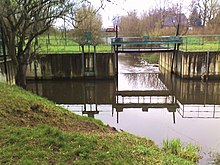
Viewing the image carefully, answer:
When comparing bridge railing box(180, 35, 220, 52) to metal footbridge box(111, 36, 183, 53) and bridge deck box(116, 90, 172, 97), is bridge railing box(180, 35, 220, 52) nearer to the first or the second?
metal footbridge box(111, 36, 183, 53)

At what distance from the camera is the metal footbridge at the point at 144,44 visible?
19.5 m

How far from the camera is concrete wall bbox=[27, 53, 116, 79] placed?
1894 cm

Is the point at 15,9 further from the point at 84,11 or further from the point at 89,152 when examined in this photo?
the point at 89,152

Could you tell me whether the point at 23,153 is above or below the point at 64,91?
above

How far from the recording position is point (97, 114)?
10.7 metres

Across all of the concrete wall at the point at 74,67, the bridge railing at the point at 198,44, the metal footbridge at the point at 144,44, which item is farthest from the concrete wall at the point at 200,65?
the concrete wall at the point at 74,67

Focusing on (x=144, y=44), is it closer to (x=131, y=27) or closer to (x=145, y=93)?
(x=145, y=93)

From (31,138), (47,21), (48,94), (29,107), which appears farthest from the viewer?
(48,94)

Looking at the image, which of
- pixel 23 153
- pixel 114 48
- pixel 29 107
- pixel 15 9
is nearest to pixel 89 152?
pixel 23 153

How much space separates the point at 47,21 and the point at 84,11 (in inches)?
83.0

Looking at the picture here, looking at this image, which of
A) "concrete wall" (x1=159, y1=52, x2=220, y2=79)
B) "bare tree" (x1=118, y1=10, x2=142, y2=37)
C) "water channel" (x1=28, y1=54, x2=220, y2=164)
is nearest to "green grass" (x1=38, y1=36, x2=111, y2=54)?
"water channel" (x1=28, y1=54, x2=220, y2=164)

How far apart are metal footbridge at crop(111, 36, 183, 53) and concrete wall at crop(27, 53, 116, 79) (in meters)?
1.59

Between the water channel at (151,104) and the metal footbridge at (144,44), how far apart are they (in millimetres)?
2466

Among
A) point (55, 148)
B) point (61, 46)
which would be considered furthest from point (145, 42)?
point (55, 148)
